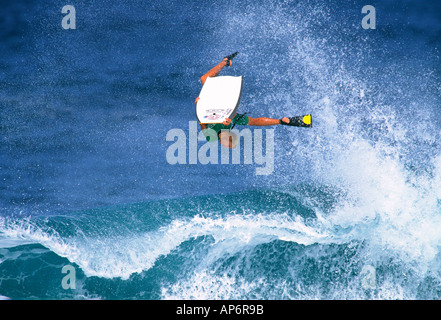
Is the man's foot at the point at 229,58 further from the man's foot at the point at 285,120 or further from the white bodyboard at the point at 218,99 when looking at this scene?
the man's foot at the point at 285,120

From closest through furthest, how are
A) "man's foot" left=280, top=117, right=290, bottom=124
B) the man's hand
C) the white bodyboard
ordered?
the man's hand → the white bodyboard → "man's foot" left=280, top=117, right=290, bottom=124

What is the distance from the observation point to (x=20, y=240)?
10289mm

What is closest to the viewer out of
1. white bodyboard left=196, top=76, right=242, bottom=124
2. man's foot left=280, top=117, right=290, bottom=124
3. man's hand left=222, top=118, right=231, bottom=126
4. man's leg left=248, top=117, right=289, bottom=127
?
man's hand left=222, top=118, right=231, bottom=126

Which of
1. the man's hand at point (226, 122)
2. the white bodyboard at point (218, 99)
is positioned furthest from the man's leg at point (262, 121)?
the man's hand at point (226, 122)

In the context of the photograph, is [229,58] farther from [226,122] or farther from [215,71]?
[226,122]

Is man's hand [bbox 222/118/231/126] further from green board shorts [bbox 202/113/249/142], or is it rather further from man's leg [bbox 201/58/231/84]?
man's leg [bbox 201/58/231/84]

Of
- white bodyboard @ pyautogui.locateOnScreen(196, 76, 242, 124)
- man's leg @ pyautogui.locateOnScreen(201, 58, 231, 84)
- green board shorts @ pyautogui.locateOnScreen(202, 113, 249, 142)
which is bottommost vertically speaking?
green board shorts @ pyautogui.locateOnScreen(202, 113, 249, 142)

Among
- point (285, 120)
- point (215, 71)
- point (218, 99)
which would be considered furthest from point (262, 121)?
point (215, 71)

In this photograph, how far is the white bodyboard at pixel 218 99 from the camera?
743 centimetres

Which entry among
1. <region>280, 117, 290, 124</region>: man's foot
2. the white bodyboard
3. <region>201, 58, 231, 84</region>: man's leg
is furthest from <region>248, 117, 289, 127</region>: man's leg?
<region>201, 58, 231, 84</region>: man's leg

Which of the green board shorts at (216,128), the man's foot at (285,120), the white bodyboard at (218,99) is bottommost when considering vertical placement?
the green board shorts at (216,128)

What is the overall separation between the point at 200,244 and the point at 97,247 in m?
2.73

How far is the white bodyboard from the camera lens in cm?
743
